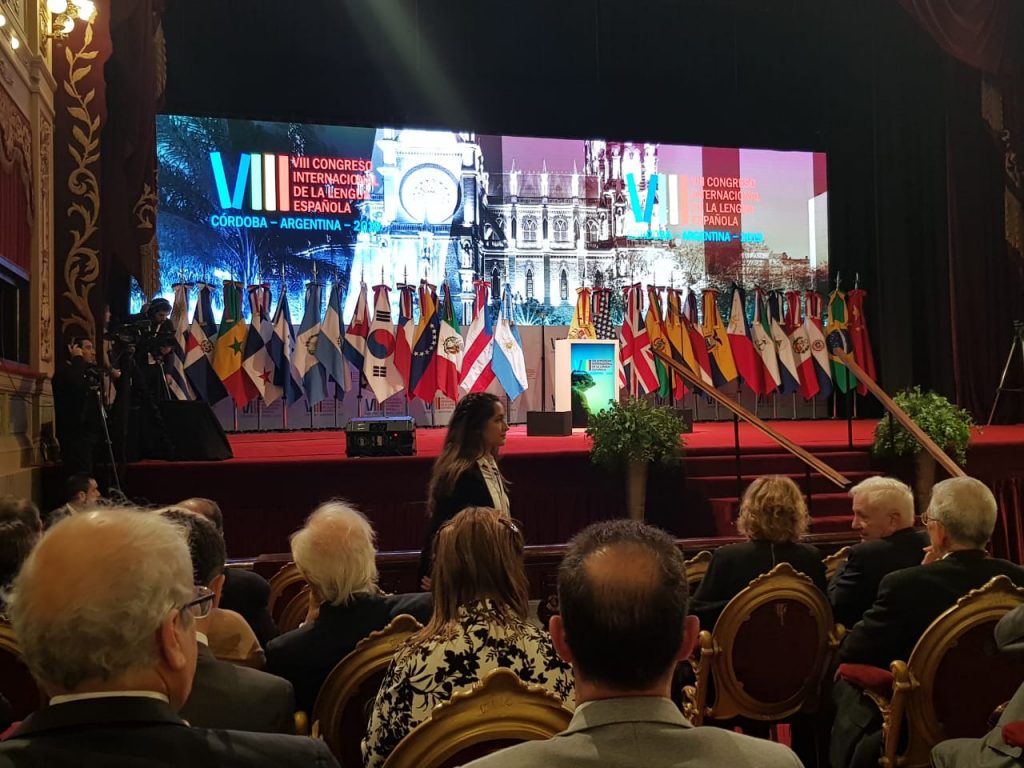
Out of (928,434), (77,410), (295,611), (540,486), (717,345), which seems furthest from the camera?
(717,345)

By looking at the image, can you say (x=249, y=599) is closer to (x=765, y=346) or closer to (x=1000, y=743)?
(x=1000, y=743)

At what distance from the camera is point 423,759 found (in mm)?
1293

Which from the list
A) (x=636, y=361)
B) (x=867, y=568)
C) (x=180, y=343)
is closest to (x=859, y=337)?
(x=636, y=361)

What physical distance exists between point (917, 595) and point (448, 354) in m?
7.42

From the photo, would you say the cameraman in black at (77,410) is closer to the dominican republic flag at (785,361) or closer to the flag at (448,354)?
the flag at (448,354)

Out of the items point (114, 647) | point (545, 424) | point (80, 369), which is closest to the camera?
point (114, 647)

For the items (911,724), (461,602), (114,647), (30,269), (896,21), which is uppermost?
(896,21)


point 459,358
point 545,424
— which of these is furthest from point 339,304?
point 545,424

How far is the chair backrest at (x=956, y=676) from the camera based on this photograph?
2.12 metres

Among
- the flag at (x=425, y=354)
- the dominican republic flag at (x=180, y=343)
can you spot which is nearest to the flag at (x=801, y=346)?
the flag at (x=425, y=354)

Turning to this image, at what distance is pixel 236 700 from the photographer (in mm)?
1408

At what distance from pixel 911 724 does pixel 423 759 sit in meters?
1.48

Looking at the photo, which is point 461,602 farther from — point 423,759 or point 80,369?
point 80,369

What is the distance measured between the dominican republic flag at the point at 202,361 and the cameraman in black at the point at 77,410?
12.4ft
